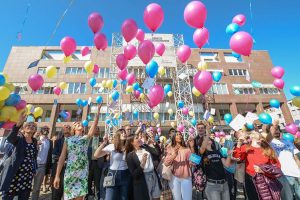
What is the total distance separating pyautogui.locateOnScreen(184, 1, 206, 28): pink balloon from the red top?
3331 mm

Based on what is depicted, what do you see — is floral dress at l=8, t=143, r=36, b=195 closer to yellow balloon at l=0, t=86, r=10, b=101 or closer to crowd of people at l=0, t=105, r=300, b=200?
crowd of people at l=0, t=105, r=300, b=200

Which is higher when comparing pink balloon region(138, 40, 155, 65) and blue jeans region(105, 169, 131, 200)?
pink balloon region(138, 40, 155, 65)

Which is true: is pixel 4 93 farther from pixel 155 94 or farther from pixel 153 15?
pixel 153 15

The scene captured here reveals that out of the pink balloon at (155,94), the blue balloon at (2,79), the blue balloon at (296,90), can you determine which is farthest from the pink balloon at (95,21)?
the blue balloon at (296,90)

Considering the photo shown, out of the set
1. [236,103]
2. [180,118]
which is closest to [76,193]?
[180,118]

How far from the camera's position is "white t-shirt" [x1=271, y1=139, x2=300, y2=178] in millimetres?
3789

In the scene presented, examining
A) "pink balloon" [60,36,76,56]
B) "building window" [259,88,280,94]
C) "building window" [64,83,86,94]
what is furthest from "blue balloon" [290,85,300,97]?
"building window" [259,88,280,94]

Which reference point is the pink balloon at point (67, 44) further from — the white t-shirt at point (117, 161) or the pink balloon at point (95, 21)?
the white t-shirt at point (117, 161)

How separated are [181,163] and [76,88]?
26.1m

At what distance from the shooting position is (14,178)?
2.96 metres

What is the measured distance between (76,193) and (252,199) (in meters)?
2.94

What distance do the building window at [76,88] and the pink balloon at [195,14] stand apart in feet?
79.2

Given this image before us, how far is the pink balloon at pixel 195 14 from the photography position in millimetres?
4828

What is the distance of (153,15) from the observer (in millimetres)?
5352
